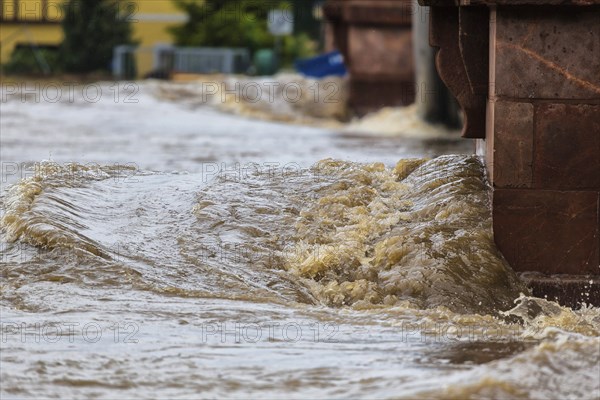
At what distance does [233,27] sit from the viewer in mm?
46688

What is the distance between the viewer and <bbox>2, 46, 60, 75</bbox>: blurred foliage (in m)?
43.3

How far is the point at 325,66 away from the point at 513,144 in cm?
1812

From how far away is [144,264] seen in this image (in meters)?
6.97

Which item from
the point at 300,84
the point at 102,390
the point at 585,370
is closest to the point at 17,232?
the point at 102,390

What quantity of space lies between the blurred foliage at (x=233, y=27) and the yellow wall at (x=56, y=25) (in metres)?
1.50

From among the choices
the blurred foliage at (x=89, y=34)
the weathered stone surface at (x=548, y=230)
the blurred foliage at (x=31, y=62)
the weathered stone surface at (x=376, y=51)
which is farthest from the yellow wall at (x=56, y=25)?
the weathered stone surface at (x=548, y=230)

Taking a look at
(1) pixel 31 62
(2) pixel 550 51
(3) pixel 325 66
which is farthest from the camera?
(1) pixel 31 62

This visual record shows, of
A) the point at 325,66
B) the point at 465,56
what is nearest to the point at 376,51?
the point at 325,66

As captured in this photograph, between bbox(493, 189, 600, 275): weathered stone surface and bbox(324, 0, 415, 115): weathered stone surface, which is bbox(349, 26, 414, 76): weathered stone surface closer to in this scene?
bbox(324, 0, 415, 115): weathered stone surface

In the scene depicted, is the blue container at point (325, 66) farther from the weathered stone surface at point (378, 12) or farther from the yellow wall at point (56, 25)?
the yellow wall at point (56, 25)

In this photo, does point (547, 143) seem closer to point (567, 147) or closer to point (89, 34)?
point (567, 147)

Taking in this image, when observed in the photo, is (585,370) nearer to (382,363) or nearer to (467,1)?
(382,363)

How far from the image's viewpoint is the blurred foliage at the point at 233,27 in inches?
1842

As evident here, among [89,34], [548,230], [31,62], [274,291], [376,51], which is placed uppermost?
[548,230]
